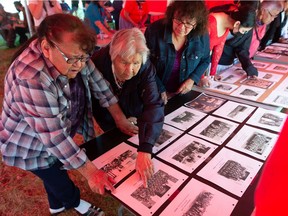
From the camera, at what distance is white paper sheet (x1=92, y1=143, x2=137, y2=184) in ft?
2.92

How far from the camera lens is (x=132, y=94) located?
1.23 m

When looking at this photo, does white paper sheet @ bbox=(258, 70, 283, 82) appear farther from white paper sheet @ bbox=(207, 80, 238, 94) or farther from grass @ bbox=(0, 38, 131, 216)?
grass @ bbox=(0, 38, 131, 216)

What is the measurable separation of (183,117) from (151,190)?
0.52 m

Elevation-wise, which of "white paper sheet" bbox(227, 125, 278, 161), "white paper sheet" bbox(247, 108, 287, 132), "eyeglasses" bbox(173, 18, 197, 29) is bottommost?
"white paper sheet" bbox(227, 125, 278, 161)

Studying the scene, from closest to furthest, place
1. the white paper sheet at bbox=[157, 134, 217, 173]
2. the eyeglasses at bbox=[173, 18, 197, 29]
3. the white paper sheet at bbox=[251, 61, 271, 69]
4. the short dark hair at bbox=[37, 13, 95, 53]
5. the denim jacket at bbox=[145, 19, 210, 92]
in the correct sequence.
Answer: the short dark hair at bbox=[37, 13, 95, 53] → the white paper sheet at bbox=[157, 134, 217, 173] → the eyeglasses at bbox=[173, 18, 197, 29] → the denim jacket at bbox=[145, 19, 210, 92] → the white paper sheet at bbox=[251, 61, 271, 69]

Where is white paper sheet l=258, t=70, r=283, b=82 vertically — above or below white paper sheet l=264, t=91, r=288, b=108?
above

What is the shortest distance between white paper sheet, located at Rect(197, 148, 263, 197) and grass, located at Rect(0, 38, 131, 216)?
83 centimetres

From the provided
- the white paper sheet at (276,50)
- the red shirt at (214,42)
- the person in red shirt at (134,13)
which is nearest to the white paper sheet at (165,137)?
the red shirt at (214,42)

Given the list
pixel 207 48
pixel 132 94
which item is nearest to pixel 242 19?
pixel 207 48

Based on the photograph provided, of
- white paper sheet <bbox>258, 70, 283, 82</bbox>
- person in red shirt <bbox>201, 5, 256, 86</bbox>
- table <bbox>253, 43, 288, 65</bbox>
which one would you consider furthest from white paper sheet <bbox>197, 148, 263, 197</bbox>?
table <bbox>253, 43, 288, 65</bbox>

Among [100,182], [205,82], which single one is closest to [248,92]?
[205,82]

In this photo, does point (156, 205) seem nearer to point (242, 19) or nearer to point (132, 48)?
point (132, 48)

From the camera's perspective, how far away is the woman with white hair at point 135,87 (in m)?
0.98

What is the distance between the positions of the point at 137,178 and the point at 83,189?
3.27 feet
